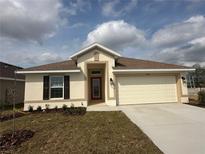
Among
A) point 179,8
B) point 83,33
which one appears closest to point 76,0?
point 83,33

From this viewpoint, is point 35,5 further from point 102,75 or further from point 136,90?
point 136,90

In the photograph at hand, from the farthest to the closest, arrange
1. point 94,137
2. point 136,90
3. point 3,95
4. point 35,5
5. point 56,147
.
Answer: point 3,95, point 136,90, point 35,5, point 94,137, point 56,147

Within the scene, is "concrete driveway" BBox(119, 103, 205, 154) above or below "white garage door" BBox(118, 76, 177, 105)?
below

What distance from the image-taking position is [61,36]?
13609 mm

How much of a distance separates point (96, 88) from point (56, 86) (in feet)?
15.4

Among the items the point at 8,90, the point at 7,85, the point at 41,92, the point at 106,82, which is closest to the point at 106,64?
the point at 106,82

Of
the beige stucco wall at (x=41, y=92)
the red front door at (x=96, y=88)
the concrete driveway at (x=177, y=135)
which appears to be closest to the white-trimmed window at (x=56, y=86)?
the beige stucco wall at (x=41, y=92)

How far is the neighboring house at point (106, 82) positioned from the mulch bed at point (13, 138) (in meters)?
6.05

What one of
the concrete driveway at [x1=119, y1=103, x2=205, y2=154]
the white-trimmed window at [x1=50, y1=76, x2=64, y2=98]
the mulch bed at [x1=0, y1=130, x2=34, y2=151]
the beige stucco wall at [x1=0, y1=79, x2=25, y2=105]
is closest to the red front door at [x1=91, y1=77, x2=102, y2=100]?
the white-trimmed window at [x1=50, y1=76, x2=64, y2=98]

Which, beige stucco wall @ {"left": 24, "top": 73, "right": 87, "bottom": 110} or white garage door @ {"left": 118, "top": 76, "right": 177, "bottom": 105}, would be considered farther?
white garage door @ {"left": 118, "top": 76, "right": 177, "bottom": 105}

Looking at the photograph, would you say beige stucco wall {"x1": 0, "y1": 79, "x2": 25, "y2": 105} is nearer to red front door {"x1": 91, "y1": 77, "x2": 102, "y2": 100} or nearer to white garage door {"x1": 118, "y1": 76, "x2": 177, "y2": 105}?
red front door {"x1": 91, "y1": 77, "x2": 102, "y2": 100}

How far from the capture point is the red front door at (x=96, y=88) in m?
15.5

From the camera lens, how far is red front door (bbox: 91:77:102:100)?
1551cm

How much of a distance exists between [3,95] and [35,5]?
10926 millimetres
